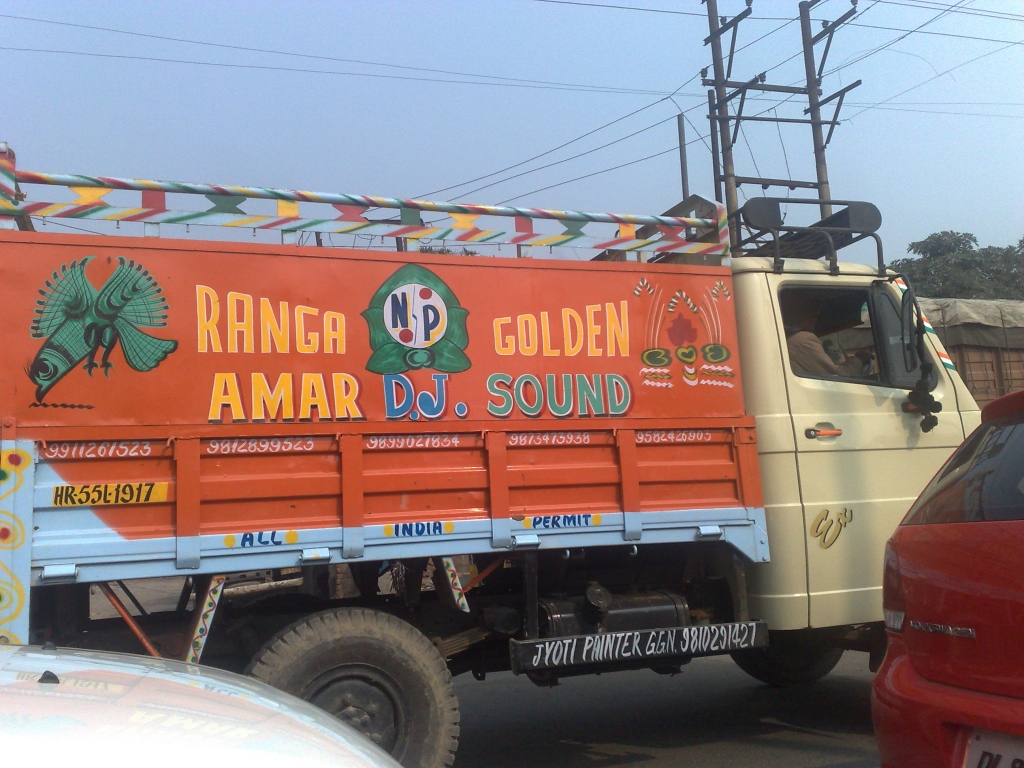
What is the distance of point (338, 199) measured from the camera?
163 inches

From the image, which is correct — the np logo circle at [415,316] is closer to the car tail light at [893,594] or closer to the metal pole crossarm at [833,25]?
the car tail light at [893,594]

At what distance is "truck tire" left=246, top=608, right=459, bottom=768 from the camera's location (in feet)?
12.1

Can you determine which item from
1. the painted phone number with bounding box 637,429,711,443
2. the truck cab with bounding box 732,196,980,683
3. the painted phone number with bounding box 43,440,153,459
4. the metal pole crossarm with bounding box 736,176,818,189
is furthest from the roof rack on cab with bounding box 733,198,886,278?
the metal pole crossarm with bounding box 736,176,818,189

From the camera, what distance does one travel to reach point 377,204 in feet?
13.7

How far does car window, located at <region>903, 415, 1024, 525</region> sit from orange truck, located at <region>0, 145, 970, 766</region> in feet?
4.93

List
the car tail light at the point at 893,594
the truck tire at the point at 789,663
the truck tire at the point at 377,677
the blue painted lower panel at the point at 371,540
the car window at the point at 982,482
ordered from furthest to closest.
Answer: the truck tire at the point at 789,663 < the truck tire at the point at 377,677 < the blue painted lower panel at the point at 371,540 < the car tail light at the point at 893,594 < the car window at the point at 982,482

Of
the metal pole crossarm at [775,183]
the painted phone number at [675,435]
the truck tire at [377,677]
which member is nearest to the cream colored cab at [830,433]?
the painted phone number at [675,435]

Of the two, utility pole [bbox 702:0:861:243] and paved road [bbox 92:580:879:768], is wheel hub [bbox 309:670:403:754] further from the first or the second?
Result: utility pole [bbox 702:0:861:243]

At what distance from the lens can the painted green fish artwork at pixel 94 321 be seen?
11.6ft

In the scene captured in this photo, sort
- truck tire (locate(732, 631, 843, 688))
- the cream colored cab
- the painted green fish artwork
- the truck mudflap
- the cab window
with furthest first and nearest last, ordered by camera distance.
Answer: truck tire (locate(732, 631, 843, 688)) → the cab window → the cream colored cab → the truck mudflap → the painted green fish artwork

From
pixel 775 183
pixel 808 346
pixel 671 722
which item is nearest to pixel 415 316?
pixel 808 346

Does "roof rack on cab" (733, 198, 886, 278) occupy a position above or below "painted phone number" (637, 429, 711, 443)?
above

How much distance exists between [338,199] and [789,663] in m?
4.39

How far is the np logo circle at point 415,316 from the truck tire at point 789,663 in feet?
10.9
